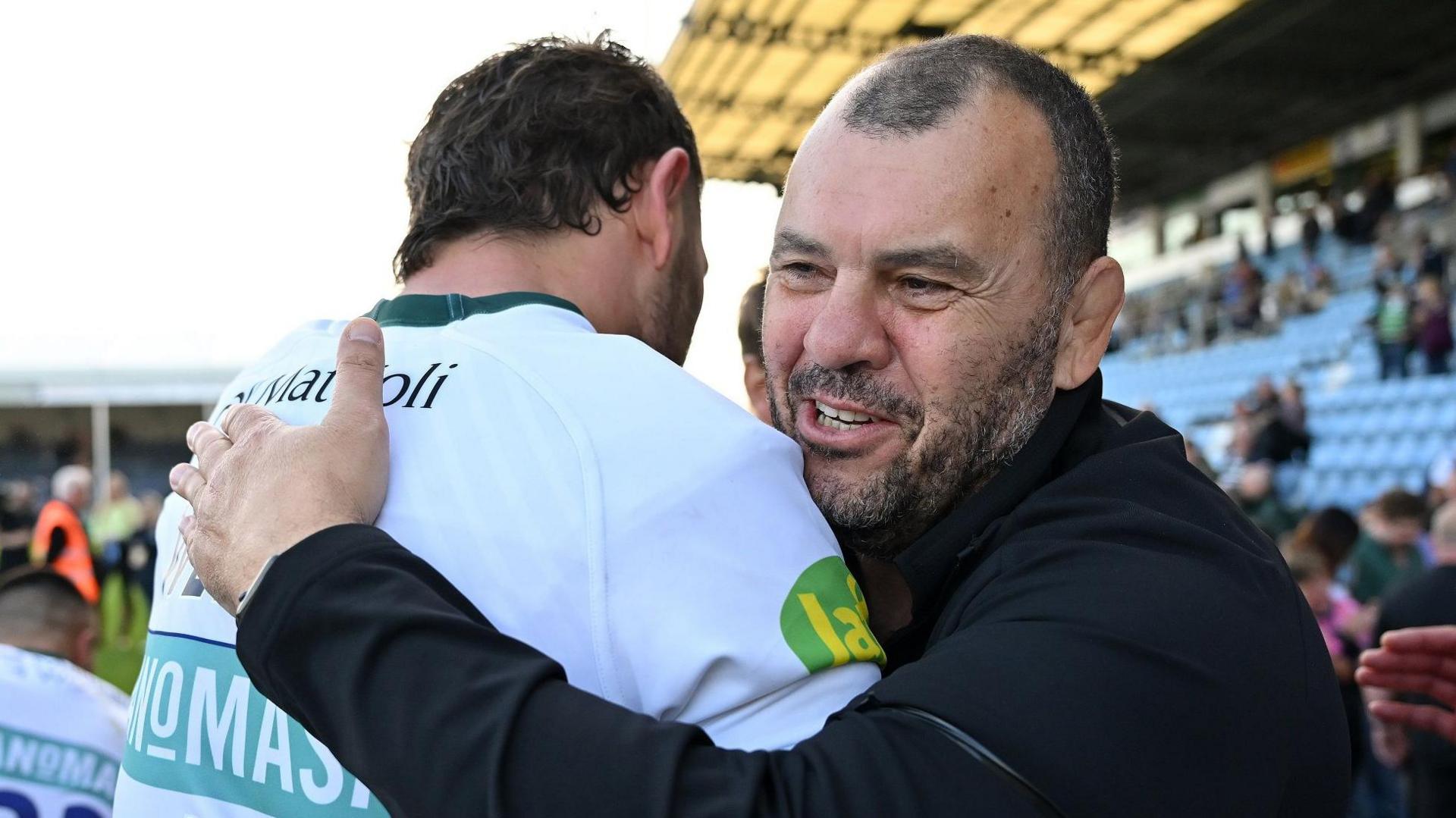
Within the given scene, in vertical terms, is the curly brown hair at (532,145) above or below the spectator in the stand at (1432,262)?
above

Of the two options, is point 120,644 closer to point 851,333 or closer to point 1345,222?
point 851,333

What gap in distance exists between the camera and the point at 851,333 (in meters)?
1.48

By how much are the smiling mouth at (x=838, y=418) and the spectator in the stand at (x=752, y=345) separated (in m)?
1.50

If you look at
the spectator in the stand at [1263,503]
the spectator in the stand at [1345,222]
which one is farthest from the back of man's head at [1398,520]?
the spectator in the stand at [1345,222]

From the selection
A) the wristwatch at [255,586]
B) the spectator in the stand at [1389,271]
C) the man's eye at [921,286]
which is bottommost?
the spectator in the stand at [1389,271]

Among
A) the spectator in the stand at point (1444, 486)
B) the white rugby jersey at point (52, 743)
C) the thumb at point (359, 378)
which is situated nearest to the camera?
the thumb at point (359, 378)

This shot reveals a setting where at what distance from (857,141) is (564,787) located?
37.8 inches

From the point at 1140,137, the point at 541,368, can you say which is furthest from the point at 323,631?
the point at 1140,137

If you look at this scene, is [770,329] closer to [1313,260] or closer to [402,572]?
[402,572]

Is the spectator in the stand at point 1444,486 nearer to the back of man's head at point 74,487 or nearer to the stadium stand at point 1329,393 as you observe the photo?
the stadium stand at point 1329,393

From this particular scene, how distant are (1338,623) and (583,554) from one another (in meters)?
4.73

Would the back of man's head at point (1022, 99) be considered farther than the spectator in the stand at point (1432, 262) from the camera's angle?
No

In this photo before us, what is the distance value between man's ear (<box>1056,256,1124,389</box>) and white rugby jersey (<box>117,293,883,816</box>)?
0.51m

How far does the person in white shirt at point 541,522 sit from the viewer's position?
113 centimetres
